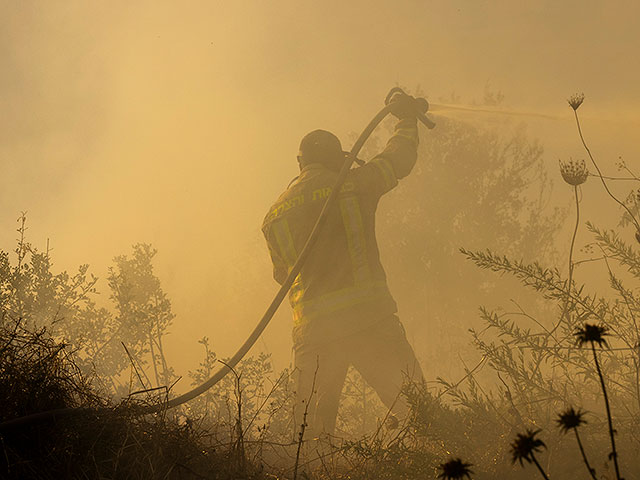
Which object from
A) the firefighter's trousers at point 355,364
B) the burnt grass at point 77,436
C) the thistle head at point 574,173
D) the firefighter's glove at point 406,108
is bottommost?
the burnt grass at point 77,436

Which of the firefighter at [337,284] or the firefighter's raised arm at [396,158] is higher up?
the firefighter's raised arm at [396,158]

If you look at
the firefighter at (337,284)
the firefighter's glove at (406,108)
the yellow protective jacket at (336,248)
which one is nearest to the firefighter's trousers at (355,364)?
the firefighter at (337,284)

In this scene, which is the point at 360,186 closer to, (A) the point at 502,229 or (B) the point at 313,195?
(B) the point at 313,195

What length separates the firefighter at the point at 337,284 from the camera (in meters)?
4.04

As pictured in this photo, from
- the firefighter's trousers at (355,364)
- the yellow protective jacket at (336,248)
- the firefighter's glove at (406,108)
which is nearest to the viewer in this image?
the firefighter's trousers at (355,364)

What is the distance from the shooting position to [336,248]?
4348 millimetres

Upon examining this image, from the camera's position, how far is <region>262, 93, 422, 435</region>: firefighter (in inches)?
159

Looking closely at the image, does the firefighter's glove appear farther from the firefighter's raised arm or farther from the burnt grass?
the burnt grass

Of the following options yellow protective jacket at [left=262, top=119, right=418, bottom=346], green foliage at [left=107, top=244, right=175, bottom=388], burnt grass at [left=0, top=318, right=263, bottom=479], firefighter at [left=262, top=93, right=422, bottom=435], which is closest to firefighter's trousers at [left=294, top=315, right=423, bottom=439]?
firefighter at [left=262, top=93, right=422, bottom=435]

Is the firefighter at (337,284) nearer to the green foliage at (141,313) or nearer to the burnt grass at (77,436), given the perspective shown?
the burnt grass at (77,436)

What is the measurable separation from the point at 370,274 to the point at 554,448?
80.0 inches

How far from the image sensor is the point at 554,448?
252cm

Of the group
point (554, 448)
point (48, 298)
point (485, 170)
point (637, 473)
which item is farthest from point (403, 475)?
point (485, 170)

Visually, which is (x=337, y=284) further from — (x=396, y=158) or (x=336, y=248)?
(x=396, y=158)
